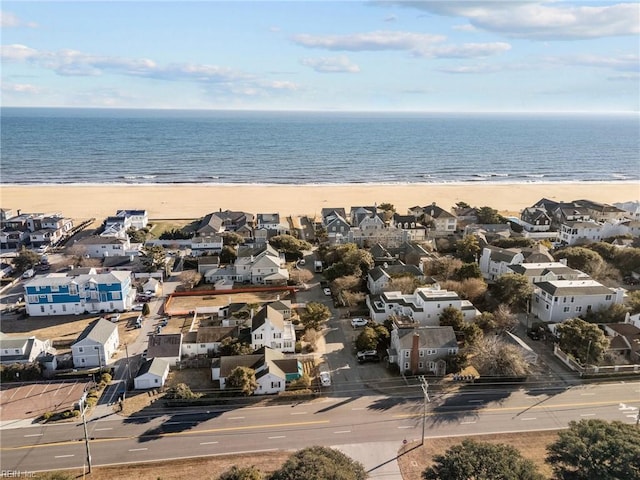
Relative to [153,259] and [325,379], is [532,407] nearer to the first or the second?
[325,379]

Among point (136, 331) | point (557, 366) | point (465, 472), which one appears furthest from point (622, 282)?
point (136, 331)

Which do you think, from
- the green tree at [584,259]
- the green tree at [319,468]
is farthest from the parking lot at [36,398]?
the green tree at [584,259]

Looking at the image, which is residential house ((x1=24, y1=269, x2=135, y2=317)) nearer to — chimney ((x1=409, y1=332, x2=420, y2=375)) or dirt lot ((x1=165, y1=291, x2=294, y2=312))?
dirt lot ((x1=165, y1=291, x2=294, y2=312))

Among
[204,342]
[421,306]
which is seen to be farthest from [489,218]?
[204,342]

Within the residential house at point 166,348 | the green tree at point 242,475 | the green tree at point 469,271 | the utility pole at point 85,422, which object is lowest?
the utility pole at point 85,422

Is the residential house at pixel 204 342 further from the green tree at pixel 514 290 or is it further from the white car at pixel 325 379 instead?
the green tree at pixel 514 290
